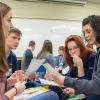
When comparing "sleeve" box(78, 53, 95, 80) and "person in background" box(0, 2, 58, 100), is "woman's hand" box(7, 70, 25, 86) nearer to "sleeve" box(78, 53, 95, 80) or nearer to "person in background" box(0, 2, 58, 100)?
"person in background" box(0, 2, 58, 100)

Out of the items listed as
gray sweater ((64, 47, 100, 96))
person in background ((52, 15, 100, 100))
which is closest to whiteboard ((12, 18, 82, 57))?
person in background ((52, 15, 100, 100))

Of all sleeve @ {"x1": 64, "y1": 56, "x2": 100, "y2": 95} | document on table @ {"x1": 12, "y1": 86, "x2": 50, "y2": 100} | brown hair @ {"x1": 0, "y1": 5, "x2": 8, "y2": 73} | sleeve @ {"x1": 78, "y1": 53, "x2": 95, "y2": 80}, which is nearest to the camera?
brown hair @ {"x1": 0, "y1": 5, "x2": 8, "y2": 73}

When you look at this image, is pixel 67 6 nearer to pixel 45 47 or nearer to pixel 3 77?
pixel 45 47

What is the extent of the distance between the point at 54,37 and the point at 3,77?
6.37 metres

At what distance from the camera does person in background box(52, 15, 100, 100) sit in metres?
1.74

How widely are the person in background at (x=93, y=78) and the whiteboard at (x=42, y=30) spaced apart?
541cm

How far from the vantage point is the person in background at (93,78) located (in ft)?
5.71

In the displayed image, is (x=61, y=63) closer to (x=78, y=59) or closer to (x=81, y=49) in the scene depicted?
(x=81, y=49)

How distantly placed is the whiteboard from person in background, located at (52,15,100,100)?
17.8ft

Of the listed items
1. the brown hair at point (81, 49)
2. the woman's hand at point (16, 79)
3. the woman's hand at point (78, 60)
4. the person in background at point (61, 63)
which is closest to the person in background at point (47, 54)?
the person in background at point (61, 63)

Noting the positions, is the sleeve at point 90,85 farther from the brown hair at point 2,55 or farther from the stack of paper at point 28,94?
the brown hair at point 2,55

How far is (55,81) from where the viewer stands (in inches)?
75.5

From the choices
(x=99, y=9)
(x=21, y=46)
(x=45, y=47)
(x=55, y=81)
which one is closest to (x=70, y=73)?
(x=55, y=81)

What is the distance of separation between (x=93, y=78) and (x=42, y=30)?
19.3 ft
